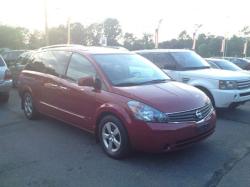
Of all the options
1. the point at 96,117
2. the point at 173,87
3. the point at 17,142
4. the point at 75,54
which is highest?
the point at 75,54

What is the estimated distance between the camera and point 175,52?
33.5ft

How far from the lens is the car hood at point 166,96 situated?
17.5 ft

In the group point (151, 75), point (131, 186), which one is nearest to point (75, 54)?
point (151, 75)

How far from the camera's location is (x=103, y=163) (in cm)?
550

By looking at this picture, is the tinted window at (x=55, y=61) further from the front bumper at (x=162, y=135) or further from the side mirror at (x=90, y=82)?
the front bumper at (x=162, y=135)

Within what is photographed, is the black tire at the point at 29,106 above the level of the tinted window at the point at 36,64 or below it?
below

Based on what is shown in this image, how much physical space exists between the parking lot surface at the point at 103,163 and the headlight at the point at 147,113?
72 centimetres

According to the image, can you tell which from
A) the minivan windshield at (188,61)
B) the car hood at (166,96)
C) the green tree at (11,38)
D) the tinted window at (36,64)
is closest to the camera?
the car hood at (166,96)

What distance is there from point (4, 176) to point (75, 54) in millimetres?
2677

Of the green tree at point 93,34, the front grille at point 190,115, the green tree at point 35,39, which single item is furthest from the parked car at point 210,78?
the green tree at point 93,34

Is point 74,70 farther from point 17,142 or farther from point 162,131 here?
point 162,131

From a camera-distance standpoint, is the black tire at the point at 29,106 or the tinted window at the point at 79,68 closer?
the tinted window at the point at 79,68

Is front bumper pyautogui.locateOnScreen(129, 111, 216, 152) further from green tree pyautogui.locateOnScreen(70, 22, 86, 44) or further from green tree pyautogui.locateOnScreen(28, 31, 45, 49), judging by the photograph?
green tree pyautogui.locateOnScreen(70, 22, 86, 44)

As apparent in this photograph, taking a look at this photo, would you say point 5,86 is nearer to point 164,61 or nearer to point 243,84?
point 164,61
